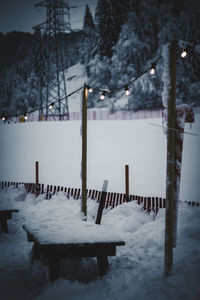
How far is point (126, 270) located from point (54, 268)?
1302 millimetres

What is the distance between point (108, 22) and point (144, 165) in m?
37.0

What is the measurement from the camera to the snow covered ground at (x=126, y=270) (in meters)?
4.17

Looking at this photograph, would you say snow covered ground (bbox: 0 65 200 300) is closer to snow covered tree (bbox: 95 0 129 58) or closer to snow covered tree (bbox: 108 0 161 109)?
snow covered tree (bbox: 108 0 161 109)

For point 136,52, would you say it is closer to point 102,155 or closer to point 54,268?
point 102,155

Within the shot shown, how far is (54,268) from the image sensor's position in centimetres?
478

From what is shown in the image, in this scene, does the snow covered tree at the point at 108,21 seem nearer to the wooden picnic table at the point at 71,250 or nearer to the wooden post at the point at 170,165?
the wooden post at the point at 170,165

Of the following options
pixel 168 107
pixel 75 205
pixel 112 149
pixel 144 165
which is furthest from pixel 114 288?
pixel 112 149

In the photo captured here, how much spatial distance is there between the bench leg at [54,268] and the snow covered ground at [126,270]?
0.36ft

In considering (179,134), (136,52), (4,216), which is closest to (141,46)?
(136,52)

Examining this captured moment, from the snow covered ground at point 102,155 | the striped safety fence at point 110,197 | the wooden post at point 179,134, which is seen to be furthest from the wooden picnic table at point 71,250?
the snow covered ground at point 102,155

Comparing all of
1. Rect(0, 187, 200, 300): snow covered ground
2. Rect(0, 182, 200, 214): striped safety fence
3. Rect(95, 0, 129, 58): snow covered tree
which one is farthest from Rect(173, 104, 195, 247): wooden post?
Rect(95, 0, 129, 58): snow covered tree

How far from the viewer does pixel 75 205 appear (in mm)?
9672

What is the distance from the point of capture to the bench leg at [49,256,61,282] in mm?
4762

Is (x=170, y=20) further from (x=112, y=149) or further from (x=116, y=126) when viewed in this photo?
(x=112, y=149)
